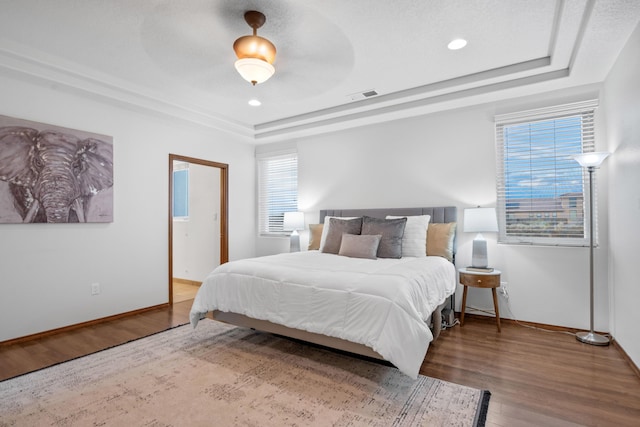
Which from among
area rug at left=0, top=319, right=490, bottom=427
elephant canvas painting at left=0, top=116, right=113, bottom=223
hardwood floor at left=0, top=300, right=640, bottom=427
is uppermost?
elephant canvas painting at left=0, top=116, right=113, bottom=223

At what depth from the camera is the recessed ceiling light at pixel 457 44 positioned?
2654 mm

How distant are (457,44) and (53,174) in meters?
4.01

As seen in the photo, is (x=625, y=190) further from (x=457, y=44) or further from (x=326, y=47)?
(x=326, y=47)

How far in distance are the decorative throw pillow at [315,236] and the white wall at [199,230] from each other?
173 cm

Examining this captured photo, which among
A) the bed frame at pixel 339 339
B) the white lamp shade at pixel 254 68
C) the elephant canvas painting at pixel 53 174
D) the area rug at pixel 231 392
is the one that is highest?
the white lamp shade at pixel 254 68

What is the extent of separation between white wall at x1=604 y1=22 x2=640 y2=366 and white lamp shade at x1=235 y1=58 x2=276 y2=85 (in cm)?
267

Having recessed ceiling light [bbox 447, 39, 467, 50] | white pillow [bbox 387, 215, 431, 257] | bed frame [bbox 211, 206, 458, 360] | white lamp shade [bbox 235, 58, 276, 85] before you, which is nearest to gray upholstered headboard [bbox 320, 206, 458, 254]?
bed frame [bbox 211, 206, 458, 360]

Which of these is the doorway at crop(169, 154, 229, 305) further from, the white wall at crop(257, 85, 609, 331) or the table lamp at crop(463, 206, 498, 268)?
the table lamp at crop(463, 206, 498, 268)

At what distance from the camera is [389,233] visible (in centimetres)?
355

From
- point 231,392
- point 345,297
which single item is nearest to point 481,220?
point 345,297

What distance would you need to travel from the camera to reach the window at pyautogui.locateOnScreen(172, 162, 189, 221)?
5.83 metres

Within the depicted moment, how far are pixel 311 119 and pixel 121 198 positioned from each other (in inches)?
104

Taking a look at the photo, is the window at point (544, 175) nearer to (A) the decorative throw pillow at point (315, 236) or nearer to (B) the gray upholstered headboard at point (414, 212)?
(B) the gray upholstered headboard at point (414, 212)

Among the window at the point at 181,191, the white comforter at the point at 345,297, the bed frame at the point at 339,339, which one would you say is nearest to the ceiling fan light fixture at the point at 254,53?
the white comforter at the point at 345,297
